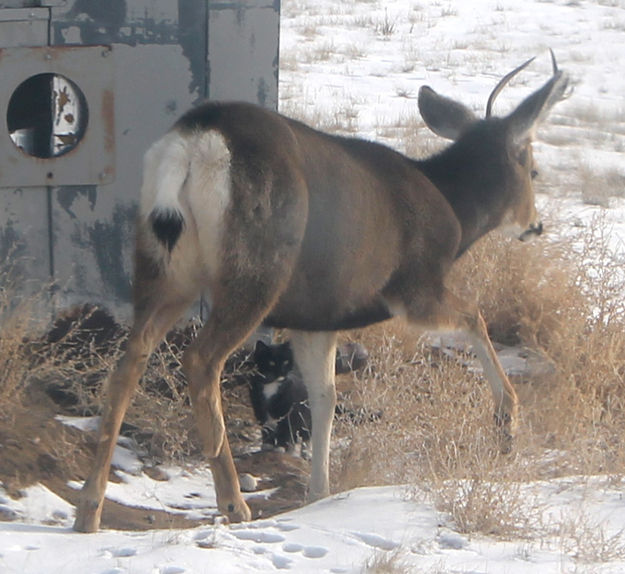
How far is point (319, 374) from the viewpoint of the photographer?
21.8ft

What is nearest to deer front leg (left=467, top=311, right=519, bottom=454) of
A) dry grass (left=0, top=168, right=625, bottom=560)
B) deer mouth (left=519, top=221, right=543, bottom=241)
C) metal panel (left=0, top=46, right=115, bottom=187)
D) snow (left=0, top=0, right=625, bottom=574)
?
dry grass (left=0, top=168, right=625, bottom=560)

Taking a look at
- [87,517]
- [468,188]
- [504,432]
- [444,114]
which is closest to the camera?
[87,517]

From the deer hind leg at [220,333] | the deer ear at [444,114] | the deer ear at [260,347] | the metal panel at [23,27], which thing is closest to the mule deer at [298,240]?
the deer hind leg at [220,333]

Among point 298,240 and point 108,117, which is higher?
point 108,117

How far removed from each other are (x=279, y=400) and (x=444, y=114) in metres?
2.13

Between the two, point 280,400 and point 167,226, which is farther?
point 280,400

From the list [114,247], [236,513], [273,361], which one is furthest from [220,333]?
[114,247]

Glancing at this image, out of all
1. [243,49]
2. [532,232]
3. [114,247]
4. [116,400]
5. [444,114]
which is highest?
[243,49]

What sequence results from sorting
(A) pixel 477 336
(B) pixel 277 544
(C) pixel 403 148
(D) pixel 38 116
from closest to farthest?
(B) pixel 277 544 → (A) pixel 477 336 → (D) pixel 38 116 → (C) pixel 403 148

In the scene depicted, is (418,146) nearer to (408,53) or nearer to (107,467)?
(107,467)

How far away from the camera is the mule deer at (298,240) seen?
209 inches

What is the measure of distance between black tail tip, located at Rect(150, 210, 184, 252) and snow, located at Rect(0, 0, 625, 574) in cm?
124

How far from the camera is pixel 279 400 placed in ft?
24.0

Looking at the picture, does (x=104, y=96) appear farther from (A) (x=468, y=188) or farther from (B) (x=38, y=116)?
(A) (x=468, y=188)
